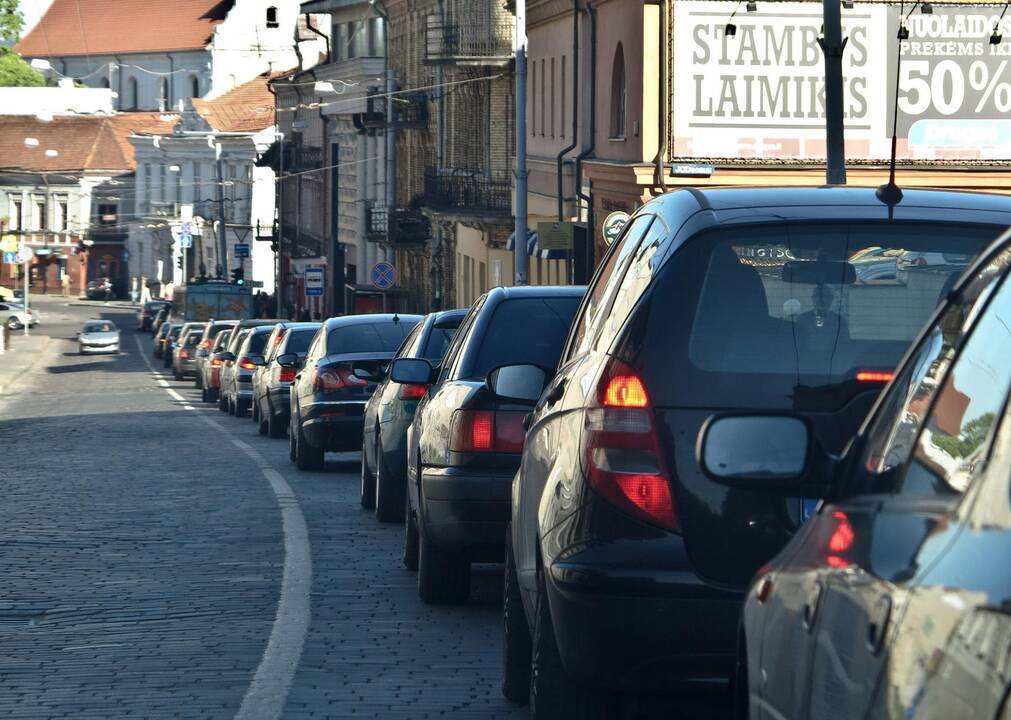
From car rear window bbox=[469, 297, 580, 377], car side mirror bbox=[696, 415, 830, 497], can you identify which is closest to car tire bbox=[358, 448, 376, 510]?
car rear window bbox=[469, 297, 580, 377]

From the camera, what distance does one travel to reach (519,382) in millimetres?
7719

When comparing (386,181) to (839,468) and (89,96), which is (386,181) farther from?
(89,96)

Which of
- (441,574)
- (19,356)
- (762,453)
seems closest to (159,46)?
(19,356)

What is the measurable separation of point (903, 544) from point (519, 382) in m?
4.87

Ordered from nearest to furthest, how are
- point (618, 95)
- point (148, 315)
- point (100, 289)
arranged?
point (618, 95) → point (148, 315) → point (100, 289)

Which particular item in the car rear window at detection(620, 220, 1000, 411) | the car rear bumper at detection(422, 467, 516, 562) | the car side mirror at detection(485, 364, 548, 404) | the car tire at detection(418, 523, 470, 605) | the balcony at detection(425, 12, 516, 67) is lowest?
the car tire at detection(418, 523, 470, 605)

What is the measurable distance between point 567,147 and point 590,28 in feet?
11.4

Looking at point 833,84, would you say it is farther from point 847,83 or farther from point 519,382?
point 847,83

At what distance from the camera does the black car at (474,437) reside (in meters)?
9.46

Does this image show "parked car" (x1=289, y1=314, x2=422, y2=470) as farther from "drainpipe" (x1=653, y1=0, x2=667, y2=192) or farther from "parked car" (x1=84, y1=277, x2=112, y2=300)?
"parked car" (x1=84, y1=277, x2=112, y2=300)

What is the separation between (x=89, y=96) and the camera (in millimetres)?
137500

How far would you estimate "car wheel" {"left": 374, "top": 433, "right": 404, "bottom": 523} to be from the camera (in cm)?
1385

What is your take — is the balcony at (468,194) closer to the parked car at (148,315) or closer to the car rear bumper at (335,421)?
the car rear bumper at (335,421)

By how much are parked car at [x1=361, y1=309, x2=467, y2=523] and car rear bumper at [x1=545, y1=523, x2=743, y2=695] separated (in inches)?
311
